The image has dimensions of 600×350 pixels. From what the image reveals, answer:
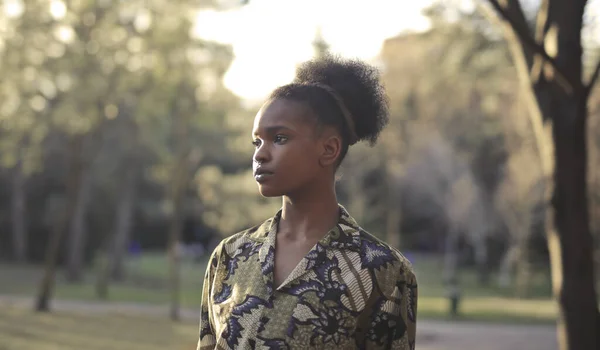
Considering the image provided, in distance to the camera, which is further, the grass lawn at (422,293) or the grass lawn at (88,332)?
the grass lawn at (422,293)

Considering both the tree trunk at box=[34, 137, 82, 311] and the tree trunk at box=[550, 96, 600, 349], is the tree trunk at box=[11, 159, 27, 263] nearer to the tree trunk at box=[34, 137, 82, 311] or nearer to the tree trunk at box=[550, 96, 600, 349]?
the tree trunk at box=[34, 137, 82, 311]

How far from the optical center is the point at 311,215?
242 cm

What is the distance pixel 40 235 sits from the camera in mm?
44750

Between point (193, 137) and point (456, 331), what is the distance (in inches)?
485

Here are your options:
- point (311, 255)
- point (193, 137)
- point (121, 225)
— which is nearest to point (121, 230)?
point (121, 225)

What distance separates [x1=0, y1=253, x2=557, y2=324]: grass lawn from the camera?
2516 cm

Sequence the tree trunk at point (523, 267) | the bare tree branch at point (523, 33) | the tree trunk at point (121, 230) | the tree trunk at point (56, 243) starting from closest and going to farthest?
the bare tree branch at point (523, 33), the tree trunk at point (56, 243), the tree trunk at point (523, 267), the tree trunk at point (121, 230)

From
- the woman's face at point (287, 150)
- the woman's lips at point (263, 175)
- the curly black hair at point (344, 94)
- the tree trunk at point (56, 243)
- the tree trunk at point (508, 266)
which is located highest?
the tree trunk at point (508, 266)

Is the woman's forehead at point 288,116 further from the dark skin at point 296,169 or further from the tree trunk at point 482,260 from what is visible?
the tree trunk at point 482,260

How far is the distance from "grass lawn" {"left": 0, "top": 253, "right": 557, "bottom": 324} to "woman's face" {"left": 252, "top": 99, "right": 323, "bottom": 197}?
21.7m

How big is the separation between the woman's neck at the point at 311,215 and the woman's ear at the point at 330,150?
79 mm

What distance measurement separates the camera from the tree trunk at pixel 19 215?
41750 mm

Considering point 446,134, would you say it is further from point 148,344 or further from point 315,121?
point 315,121

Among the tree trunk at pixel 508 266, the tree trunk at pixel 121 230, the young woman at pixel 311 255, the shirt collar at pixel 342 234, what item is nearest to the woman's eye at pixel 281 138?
the young woman at pixel 311 255
